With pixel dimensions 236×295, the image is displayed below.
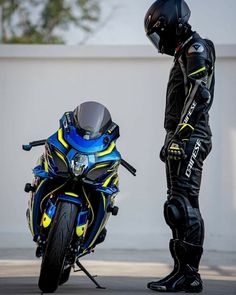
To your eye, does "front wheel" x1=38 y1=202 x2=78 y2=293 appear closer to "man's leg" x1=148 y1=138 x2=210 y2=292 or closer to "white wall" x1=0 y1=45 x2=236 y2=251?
"man's leg" x1=148 y1=138 x2=210 y2=292

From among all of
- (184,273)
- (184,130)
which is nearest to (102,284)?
(184,273)

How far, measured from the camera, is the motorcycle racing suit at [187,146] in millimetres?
6535

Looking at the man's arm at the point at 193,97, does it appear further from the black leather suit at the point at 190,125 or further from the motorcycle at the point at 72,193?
the motorcycle at the point at 72,193

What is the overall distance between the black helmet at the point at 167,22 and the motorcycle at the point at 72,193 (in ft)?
2.14

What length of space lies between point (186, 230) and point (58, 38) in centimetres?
2871

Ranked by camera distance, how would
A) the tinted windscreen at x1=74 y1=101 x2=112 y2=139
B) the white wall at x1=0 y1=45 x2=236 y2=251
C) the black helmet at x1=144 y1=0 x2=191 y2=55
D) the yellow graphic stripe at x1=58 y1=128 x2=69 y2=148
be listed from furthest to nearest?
1. the white wall at x1=0 y1=45 x2=236 y2=251
2. the black helmet at x1=144 y1=0 x2=191 y2=55
3. the tinted windscreen at x1=74 y1=101 x2=112 y2=139
4. the yellow graphic stripe at x1=58 y1=128 x2=69 y2=148

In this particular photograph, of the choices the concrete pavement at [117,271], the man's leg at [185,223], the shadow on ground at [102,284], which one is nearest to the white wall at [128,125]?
the concrete pavement at [117,271]

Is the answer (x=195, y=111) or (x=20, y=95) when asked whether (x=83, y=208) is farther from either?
(x=20, y=95)

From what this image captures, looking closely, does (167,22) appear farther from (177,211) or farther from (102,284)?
(102,284)

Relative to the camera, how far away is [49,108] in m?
10.2

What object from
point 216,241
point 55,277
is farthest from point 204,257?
point 55,277

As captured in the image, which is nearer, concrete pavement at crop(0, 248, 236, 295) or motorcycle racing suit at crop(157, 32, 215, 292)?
motorcycle racing suit at crop(157, 32, 215, 292)

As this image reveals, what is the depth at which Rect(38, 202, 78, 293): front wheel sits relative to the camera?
609cm

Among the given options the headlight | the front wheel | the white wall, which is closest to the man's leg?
the headlight
